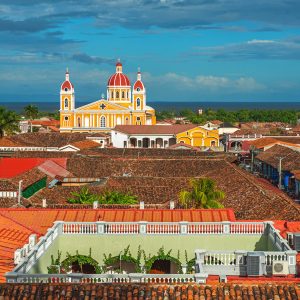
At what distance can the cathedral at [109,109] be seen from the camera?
104 meters

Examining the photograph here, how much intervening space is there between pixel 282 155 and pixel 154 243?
139ft

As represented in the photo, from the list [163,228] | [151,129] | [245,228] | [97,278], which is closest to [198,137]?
[151,129]

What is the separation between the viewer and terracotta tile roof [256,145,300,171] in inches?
2257

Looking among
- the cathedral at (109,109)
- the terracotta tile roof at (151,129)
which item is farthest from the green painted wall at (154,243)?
the cathedral at (109,109)

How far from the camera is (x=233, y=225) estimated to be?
22938 millimetres

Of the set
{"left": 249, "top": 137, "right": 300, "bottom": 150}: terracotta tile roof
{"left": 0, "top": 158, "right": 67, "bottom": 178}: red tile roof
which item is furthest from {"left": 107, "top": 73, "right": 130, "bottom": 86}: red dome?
{"left": 0, "top": 158, "right": 67, "bottom": 178}: red tile roof

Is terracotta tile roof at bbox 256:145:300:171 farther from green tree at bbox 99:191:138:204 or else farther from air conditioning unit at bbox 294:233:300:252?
air conditioning unit at bbox 294:233:300:252

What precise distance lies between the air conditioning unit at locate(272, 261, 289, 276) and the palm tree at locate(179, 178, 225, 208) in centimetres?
1498

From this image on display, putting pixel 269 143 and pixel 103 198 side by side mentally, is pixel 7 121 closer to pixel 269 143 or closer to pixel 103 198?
pixel 269 143

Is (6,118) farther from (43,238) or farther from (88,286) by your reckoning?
(88,286)

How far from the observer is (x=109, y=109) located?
104m

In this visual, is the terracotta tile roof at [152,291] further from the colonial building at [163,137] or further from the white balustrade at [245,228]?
the colonial building at [163,137]

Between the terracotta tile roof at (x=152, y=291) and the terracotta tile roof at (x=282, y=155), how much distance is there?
42175mm

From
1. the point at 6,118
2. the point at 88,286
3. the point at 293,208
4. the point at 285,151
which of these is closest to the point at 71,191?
the point at 293,208
